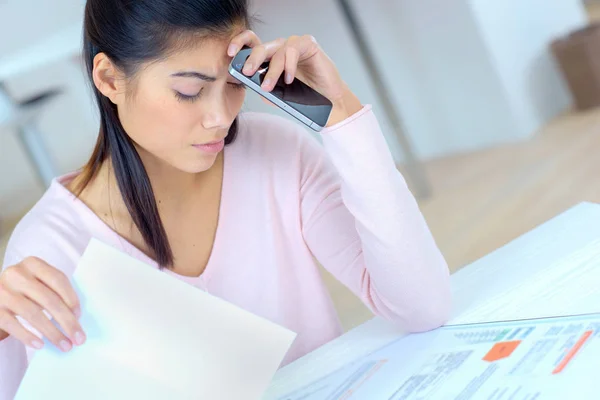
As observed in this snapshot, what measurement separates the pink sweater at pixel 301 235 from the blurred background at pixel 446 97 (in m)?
1.04

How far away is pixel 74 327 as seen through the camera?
68cm

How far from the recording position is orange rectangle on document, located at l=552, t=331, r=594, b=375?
605 mm

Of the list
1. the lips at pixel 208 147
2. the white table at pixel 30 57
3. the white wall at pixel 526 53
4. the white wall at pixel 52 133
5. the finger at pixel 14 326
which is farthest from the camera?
the white wall at pixel 52 133

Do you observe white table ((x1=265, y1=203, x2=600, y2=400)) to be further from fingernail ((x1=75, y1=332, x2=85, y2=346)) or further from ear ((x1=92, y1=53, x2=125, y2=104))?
ear ((x1=92, y1=53, x2=125, y2=104))

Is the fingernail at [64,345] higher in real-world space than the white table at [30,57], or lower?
lower

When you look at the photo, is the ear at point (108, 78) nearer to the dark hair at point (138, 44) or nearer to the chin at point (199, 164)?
the dark hair at point (138, 44)

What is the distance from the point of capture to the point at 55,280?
71cm

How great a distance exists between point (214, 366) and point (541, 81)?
8.43 feet

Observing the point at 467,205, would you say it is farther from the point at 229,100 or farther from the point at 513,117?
the point at 229,100

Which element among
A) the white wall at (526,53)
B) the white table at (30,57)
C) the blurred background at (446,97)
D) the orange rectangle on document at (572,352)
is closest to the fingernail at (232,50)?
the orange rectangle on document at (572,352)

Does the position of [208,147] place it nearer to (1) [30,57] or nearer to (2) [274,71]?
(2) [274,71]

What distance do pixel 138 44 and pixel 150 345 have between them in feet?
1.27

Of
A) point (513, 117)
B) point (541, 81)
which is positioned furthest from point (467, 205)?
point (541, 81)

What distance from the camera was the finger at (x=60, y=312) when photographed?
68 centimetres
